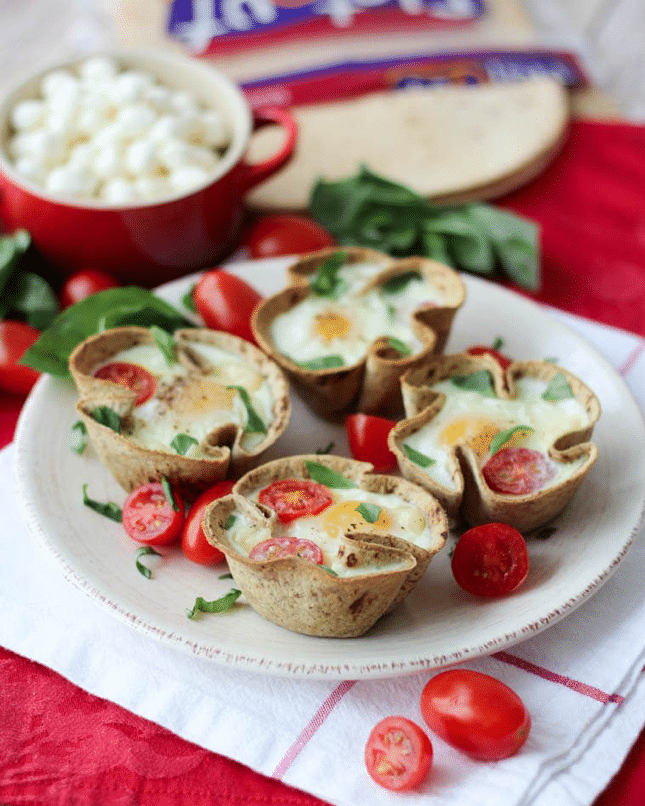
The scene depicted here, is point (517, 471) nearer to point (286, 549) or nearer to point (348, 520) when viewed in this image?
point (348, 520)

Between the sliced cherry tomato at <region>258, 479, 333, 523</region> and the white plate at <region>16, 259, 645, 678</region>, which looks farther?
the sliced cherry tomato at <region>258, 479, 333, 523</region>

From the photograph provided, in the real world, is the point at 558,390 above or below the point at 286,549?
above

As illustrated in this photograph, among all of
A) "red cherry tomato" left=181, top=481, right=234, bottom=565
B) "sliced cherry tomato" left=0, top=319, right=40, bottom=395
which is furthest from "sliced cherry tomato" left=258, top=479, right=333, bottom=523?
"sliced cherry tomato" left=0, top=319, right=40, bottom=395

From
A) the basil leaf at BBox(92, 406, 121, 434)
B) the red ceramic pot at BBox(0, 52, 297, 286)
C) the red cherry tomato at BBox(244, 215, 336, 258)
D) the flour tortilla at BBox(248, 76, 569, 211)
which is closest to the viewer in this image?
the basil leaf at BBox(92, 406, 121, 434)

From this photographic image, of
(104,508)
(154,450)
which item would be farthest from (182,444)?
(104,508)

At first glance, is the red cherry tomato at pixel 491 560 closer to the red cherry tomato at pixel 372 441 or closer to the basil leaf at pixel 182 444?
the red cherry tomato at pixel 372 441

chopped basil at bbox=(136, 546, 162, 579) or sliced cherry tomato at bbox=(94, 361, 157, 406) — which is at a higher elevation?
sliced cherry tomato at bbox=(94, 361, 157, 406)

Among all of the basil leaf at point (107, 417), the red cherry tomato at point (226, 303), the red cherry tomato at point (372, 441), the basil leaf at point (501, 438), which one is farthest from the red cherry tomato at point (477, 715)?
the red cherry tomato at point (226, 303)

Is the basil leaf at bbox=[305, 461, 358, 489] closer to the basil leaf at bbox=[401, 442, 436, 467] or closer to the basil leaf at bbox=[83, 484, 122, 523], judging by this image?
the basil leaf at bbox=[401, 442, 436, 467]
